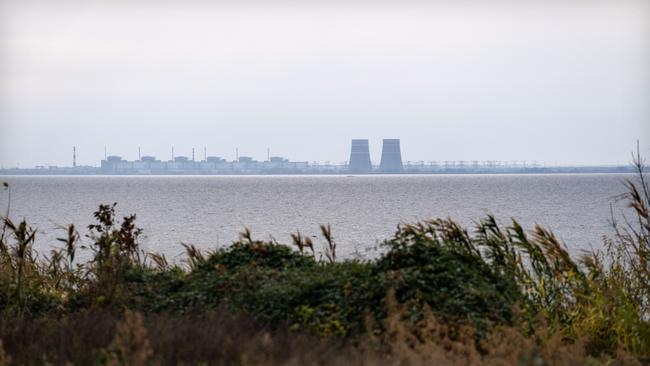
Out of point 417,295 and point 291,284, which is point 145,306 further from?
point 417,295

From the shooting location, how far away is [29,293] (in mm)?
11609

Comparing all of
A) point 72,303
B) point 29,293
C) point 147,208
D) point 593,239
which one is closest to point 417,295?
point 72,303

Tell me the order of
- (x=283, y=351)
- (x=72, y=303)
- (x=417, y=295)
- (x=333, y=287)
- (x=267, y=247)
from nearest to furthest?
(x=283, y=351), (x=417, y=295), (x=333, y=287), (x=72, y=303), (x=267, y=247)

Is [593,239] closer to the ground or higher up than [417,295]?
closer to the ground

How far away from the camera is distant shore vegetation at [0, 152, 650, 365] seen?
6.97 m

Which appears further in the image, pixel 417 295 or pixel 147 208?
pixel 147 208

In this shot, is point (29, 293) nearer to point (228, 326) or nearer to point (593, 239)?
point (228, 326)

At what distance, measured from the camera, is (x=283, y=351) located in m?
6.76

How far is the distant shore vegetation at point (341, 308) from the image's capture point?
6969 millimetres

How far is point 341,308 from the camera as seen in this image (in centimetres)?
913

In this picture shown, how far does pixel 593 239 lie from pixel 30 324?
140 ft

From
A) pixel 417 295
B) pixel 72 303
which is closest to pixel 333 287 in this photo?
pixel 417 295

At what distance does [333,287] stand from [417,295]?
52.2 inches

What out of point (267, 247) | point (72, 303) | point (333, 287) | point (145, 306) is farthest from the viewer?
point (267, 247)
